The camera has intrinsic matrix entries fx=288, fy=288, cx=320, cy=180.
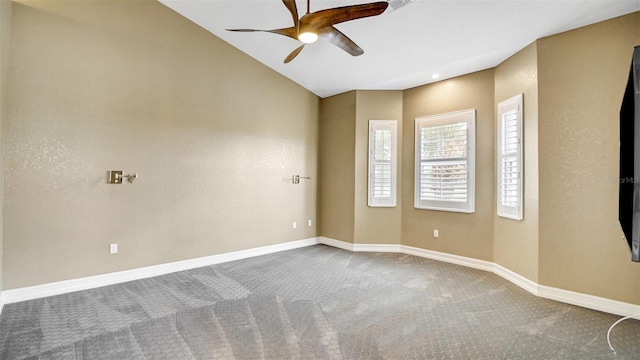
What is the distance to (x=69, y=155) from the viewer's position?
3119 mm

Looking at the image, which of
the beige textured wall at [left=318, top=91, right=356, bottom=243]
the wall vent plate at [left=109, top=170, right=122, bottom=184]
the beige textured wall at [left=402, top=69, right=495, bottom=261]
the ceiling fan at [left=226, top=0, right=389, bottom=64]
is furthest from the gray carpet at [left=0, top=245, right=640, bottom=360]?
the ceiling fan at [left=226, top=0, right=389, bottom=64]

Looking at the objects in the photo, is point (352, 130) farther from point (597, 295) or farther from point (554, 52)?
point (597, 295)

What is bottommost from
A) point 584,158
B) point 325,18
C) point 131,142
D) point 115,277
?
point 115,277

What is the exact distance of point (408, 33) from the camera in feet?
11.3

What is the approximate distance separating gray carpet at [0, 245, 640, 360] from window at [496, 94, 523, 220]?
97cm

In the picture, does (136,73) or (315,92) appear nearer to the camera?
(136,73)

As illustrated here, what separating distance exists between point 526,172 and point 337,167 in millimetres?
2980

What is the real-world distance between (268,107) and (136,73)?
1.97 m

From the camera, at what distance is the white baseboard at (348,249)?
2832mm

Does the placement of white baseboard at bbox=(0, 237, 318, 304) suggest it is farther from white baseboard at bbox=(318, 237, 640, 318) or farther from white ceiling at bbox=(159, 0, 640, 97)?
white ceiling at bbox=(159, 0, 640, 97)

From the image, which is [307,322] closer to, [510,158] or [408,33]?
[510,158]

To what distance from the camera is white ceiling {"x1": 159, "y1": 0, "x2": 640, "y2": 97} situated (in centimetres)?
287

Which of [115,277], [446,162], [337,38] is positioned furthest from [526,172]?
[115,277]

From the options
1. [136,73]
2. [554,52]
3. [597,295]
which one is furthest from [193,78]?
[597,295]
